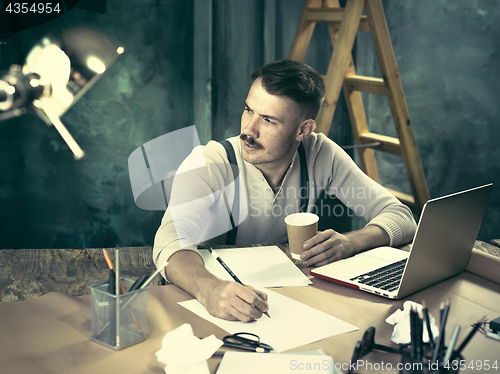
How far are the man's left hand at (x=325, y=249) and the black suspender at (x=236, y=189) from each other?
0.41 m

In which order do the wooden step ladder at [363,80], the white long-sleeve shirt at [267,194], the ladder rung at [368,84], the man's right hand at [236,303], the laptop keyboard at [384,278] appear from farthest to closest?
the ladder rung at [368,84] < the wooden step ladder at [363,80] < the white long-sleeve shirt at [267,194] < the laptop keyboard at [384,278] < the man's right hand at [236,303]

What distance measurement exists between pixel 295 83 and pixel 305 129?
0.19m

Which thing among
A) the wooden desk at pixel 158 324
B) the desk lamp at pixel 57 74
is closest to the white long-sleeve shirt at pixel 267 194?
the wooden desk at pixel 158 324

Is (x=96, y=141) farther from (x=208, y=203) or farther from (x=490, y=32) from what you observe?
(x=490, y=32)

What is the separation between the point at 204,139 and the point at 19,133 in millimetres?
947

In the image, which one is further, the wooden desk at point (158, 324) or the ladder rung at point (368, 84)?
the ladder rung at point (368, 84)

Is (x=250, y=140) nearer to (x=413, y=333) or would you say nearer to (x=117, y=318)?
(x=117, y=318)

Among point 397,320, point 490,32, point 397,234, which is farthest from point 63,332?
point 490,32

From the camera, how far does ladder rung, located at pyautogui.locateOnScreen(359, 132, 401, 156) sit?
2.45 m

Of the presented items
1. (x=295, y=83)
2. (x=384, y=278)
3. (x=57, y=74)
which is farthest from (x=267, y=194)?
(x=57, y=74)

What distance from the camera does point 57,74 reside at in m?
2.33

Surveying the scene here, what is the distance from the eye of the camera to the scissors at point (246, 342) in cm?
79

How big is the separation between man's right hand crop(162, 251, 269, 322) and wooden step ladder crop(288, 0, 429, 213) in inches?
54.6

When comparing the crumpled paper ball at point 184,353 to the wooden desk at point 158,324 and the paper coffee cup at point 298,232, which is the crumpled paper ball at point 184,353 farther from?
the paper coffee cup at point 298,232
